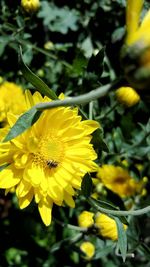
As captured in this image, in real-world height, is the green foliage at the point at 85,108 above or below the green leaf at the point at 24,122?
below

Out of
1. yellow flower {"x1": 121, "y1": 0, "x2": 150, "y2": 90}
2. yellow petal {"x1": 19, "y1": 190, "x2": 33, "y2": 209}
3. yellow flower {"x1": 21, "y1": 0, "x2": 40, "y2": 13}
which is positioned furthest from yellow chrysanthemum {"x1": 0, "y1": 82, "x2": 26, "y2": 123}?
yellow flower {"x1": 121, "y1": 0, "x2": 150, "y2": 90}

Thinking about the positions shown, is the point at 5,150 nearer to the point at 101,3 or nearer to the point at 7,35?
the point at 7,35

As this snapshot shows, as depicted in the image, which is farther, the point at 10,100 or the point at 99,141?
the point at 10,100

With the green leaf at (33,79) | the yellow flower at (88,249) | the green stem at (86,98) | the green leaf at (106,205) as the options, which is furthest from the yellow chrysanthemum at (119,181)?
the green stem at (86,98)

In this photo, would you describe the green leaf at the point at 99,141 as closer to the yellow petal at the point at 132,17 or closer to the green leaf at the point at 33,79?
the green leaf at the point at 33,79

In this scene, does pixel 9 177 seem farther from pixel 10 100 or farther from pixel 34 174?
pixel 10 100

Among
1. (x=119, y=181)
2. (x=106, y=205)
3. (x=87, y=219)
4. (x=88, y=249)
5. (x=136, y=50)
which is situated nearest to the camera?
(x=136, y=50)

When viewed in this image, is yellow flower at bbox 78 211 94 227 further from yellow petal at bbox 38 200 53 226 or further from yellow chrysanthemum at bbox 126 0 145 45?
yellow chrysanthemum at bbox 126 0 145 45

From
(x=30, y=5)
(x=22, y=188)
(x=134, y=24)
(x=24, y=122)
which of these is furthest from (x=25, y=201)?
(x=30, y=5)
